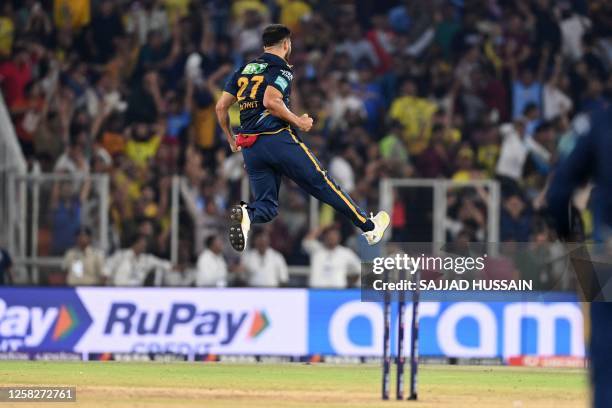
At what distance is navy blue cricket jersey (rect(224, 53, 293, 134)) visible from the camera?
10.6 m

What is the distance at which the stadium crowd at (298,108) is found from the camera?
16375mm

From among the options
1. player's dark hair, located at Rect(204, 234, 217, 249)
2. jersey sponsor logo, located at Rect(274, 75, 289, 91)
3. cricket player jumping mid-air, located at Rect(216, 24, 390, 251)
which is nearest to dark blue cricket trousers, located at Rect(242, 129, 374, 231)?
cricket player jumping mid-air, located at Rect(216, 24, 390, 251)

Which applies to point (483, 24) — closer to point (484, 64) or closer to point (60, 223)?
point (484, 64)

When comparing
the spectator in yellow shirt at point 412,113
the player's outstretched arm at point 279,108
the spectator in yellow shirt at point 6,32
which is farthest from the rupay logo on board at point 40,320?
the spectator in yellow shirt at point 6,32

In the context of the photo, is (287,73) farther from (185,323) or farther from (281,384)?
(185,323)

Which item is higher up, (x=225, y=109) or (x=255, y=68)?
(x=255, y=68)

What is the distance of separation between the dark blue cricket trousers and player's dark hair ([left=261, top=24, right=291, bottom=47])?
0.69 meters

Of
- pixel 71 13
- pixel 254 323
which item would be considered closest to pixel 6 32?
pixel 71 13

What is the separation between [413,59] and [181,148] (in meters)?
3.75

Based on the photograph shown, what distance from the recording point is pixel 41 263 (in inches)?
640

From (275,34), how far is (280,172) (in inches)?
42.6

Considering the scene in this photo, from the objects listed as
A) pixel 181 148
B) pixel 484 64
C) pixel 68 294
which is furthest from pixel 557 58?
pixel 68 294

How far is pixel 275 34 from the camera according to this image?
1061 centimetres

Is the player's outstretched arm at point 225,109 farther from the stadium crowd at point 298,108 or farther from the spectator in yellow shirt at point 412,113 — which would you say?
the spectator in yellow shirt at point 412,113
